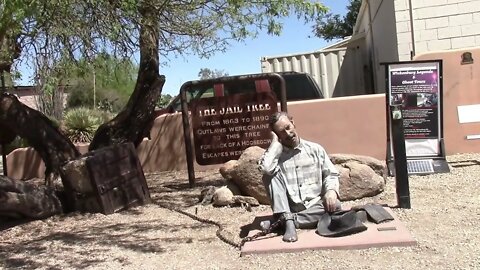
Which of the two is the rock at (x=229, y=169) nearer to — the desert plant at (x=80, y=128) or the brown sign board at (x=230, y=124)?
the brown sign board at (x=230, y=124)

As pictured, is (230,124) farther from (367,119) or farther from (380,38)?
(380,38)

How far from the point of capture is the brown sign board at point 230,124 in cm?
872

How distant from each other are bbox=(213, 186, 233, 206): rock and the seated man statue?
70.4 inches

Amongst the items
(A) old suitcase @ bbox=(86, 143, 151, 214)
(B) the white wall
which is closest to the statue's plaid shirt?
(A) old suitcase @ bbox=(86, 143, 151, 214)

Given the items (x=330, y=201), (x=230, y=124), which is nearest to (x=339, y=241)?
(x=330, y=201)

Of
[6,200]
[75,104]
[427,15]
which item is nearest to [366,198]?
[6,200]

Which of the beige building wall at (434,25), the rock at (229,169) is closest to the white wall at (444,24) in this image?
the beige building wall at (434,25)

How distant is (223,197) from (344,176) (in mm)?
1521

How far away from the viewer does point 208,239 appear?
6043 millimetres

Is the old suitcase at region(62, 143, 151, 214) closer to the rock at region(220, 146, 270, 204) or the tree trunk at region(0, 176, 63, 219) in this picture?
the tree trunk at region(0, 176, 63, 219)

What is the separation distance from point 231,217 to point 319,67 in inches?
422

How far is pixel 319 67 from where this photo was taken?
672 inches

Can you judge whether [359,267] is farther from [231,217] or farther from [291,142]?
[231,217]

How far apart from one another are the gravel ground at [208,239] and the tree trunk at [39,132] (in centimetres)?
127
